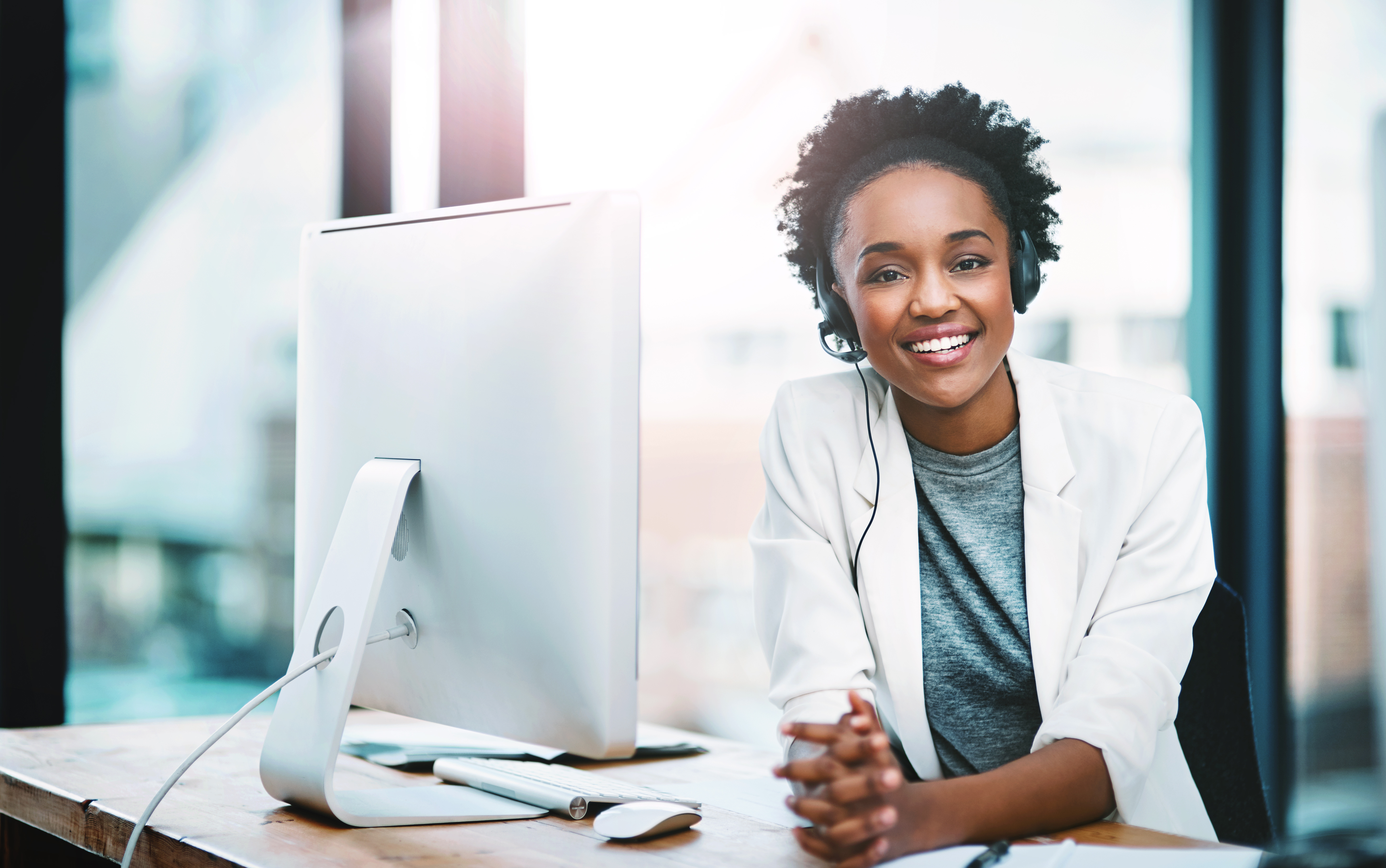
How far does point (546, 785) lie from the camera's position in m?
1.12

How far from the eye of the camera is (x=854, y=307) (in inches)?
54.4

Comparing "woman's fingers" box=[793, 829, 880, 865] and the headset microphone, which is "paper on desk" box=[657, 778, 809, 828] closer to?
"woman's fingers" box=[793, 829, 880, 865]

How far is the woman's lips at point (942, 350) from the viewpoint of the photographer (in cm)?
132

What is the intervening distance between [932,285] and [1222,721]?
2.15 feet

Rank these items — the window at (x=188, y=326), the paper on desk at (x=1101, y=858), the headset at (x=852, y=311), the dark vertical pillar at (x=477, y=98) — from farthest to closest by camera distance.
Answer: the dark vertical pillar at (x=477, y=98) → the window at (x=188, y=326) → the headset at (x=852, y=311) → the paper on desk at (x=1101, y=858)

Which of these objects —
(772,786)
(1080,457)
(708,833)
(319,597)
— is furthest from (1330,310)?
(319,597)

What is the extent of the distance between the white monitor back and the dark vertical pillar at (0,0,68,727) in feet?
3.92

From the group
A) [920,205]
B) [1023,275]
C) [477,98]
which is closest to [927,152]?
[920,205]

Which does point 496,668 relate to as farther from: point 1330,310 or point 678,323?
point 1330,310

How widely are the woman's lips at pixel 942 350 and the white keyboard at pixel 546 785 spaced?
23.9 inches

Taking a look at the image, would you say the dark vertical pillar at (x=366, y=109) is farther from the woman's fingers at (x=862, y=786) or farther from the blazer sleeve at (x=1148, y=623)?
the woman's fingers at (x=862, y=786)

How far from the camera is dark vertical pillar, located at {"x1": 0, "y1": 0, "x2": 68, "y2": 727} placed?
6.49 feet

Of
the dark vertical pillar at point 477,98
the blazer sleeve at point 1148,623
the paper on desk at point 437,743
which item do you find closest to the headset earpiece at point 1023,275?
the blazer sleeve at point 1148,623

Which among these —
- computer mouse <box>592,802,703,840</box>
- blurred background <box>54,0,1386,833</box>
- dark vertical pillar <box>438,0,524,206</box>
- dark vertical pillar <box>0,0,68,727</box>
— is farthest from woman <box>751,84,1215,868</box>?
dark vertical pillar <box>0,0,68,727</box>
